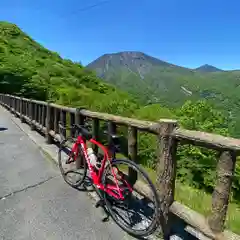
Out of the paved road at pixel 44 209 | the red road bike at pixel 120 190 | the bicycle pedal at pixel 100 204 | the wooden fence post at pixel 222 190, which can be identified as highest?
the wooden fence post at pixel 222 190

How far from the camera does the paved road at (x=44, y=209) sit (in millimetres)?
3002

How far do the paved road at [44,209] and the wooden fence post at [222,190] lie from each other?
1112 millimetres

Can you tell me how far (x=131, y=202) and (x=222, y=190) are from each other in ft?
5.40

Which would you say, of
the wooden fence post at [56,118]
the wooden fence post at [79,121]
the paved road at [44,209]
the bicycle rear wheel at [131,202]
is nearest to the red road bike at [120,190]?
the bicycle rear wheel at [131,202]

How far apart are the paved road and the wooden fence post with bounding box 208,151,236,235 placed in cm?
111

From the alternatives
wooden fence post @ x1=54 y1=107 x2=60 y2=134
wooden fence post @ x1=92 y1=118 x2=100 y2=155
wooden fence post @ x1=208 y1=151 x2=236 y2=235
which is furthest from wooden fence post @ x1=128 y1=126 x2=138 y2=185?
wooden fence post @ x1=54 y1=107 x2=60 y2=134

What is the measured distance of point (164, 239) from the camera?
2.88 meters

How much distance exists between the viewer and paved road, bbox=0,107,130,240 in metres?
3.00

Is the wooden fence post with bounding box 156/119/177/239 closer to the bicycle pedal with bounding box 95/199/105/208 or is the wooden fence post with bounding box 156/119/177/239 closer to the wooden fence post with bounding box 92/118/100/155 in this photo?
the bicycle pedal with bounding box 95/199/105/208

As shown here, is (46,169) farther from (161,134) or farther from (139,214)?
(161,134)

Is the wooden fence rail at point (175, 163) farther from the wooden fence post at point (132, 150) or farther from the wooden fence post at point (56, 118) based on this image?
the wooden fence post at point (56, 118)

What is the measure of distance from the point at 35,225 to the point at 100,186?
91 centimetres

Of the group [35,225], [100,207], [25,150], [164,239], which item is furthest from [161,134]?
[25,150]

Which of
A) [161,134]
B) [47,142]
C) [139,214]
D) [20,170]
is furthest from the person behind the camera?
[47,142]
